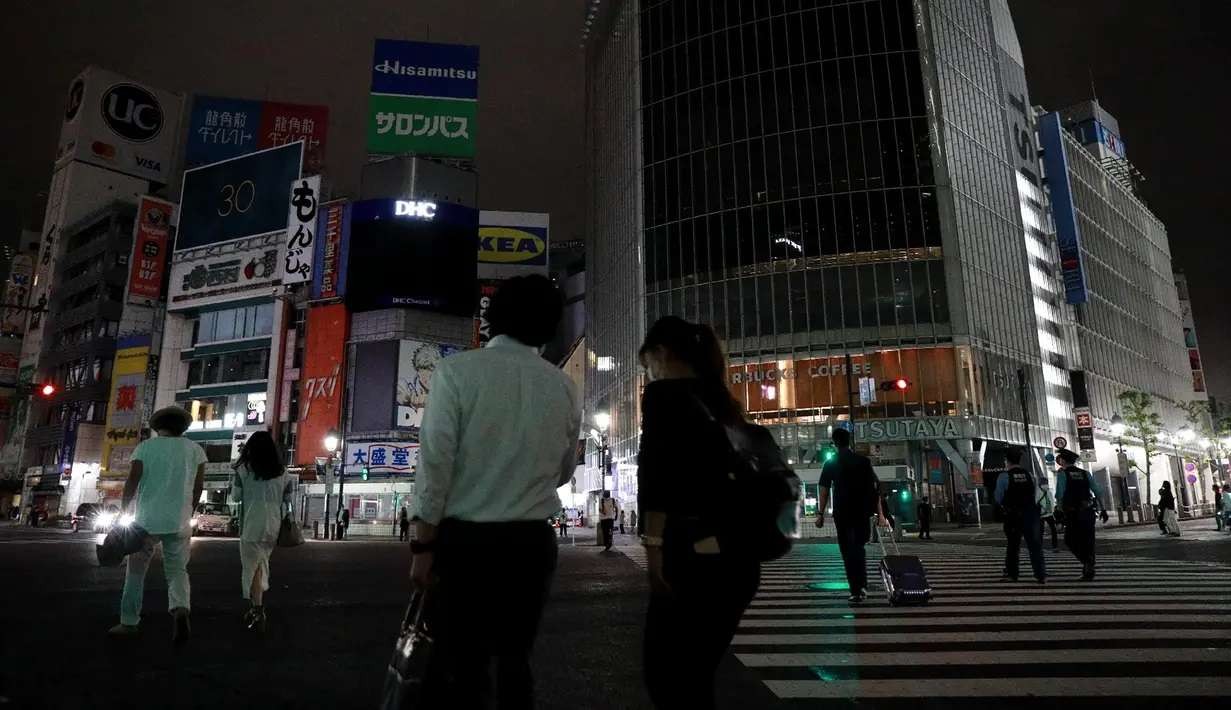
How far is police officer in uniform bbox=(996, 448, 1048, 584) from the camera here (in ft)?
30.0

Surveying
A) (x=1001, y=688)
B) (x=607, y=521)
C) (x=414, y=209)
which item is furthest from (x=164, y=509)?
(x=414, y=209)

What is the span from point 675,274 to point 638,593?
3790cm

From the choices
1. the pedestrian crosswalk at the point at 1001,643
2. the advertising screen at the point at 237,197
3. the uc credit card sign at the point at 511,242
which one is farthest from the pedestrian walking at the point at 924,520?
the advertising screen at the point at 237,197

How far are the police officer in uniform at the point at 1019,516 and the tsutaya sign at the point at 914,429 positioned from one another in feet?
96.3

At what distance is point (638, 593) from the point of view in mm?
9109

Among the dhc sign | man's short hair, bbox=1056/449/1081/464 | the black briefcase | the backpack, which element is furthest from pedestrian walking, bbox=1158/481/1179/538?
the dhc sign

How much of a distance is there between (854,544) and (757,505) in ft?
18.3

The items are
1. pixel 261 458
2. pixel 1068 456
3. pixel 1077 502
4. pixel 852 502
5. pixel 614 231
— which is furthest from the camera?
pixel 614 231

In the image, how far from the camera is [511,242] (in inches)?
2229

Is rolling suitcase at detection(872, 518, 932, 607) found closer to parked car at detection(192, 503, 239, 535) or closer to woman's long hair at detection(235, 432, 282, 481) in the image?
woman's long hair at detection(235, 432, 282, 481)

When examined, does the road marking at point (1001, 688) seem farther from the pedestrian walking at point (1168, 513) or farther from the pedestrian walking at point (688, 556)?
the pedestrian walking at point (1168, 513)

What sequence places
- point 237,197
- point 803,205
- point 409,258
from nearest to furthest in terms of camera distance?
point 803,205
point 409,258
point 237,197

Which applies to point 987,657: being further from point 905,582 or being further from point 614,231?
point 614,231

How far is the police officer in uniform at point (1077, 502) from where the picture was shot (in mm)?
9562
